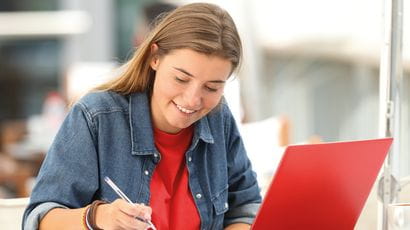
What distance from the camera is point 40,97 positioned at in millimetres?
7027

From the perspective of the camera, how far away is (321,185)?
5.17 ft

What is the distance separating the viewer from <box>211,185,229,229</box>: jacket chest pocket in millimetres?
1765

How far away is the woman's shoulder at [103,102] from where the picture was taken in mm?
1660

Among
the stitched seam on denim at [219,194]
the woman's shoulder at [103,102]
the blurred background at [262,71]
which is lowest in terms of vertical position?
the blurred background at [262,71]

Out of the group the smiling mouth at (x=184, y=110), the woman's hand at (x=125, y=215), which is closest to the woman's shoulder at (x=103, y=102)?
the smiling mouth at (x=184, y=110)

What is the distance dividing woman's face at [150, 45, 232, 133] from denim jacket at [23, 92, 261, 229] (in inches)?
2.7

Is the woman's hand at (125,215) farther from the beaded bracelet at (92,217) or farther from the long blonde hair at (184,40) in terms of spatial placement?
the long blonde hair at (184,40)

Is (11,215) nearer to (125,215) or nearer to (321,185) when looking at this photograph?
(125,215)

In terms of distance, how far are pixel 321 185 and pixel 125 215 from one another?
1.16 feet

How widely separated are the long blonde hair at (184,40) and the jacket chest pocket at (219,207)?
25cm

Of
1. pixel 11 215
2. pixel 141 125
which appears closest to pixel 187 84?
pixel 141 125

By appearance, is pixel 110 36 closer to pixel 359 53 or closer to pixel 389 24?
pixel 359 53

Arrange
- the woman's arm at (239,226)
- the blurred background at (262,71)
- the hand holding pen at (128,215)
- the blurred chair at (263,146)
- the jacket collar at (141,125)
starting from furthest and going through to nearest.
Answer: the blurred background at (262,71) → the blurred chair at (263,146) → the woman's arm at (239,226) → the jacket collar at (141,125) → the hand holding pen at (128,215)

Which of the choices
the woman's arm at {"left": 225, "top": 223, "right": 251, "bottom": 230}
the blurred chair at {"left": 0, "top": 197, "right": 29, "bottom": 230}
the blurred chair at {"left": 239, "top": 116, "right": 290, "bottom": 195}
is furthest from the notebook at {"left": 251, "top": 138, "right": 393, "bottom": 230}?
the blurred chair at {"left": 239, "top": 116, "right": 290, "bottom": 195}
